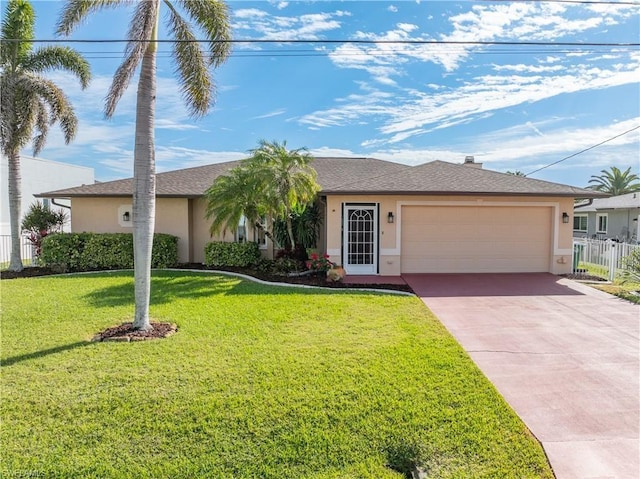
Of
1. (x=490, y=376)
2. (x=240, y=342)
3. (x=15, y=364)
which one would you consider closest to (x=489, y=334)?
(x=490, y=376)

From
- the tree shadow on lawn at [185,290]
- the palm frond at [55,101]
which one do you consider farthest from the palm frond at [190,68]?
the palm frond at [55,101]

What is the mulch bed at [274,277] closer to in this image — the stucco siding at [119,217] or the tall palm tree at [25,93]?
the tall palm tree at [25,93]

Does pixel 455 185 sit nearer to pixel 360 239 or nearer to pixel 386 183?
pixel 386 183

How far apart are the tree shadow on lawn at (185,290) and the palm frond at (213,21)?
18.5 feet

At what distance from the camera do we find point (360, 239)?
41.2ft

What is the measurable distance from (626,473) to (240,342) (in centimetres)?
495

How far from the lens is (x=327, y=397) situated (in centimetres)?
435

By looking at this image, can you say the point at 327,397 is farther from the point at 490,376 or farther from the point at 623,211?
the point at 623,211

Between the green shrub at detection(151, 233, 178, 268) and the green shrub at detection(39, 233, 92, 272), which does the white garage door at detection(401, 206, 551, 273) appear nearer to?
the green shrub at detection(151, 233, 178, 268)

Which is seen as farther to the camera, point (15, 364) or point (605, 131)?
point (605, 131)

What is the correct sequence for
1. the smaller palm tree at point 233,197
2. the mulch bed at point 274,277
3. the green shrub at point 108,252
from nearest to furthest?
the mulch bed at point 274,277
the smaller palm tree at point 233,197
the green shrub at point 108,252

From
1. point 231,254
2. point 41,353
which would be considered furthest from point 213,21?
point 231,254

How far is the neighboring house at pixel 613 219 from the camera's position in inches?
968

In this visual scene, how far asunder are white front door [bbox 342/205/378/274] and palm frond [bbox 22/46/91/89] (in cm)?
1053
